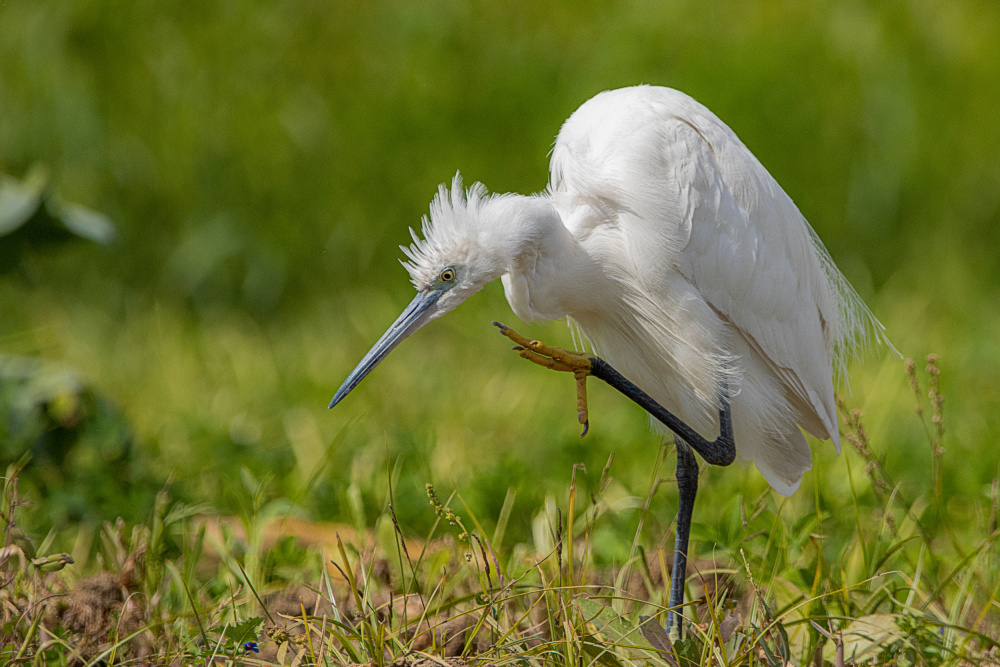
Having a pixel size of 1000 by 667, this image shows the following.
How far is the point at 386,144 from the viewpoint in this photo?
584 centimetres

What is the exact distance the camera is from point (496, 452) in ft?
11.8

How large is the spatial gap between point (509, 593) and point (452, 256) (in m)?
0.74

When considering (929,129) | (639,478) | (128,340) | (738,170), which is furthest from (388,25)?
(738,170)

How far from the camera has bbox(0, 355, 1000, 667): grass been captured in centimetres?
186

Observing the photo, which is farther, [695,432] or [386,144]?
[386,144]

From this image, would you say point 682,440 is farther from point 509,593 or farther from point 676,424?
point 509,593


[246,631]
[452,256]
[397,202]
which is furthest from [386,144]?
[246,631]

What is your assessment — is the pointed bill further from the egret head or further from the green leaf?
the green leaf

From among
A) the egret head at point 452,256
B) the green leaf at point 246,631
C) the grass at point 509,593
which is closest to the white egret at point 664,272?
the egret head at point 452,256

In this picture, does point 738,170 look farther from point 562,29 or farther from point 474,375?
point 562,29

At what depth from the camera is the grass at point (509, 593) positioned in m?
1.86

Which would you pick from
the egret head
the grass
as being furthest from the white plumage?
the grass

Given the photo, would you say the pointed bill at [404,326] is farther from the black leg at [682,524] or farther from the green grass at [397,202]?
the green grass at [397,202]

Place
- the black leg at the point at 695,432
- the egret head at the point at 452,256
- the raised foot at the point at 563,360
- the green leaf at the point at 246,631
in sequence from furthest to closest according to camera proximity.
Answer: the black leg at the point at 695,432 → the raised foot at the point at 563,360 → the egret head at the point at 452,256 → the green leaf at the point at 246,631
